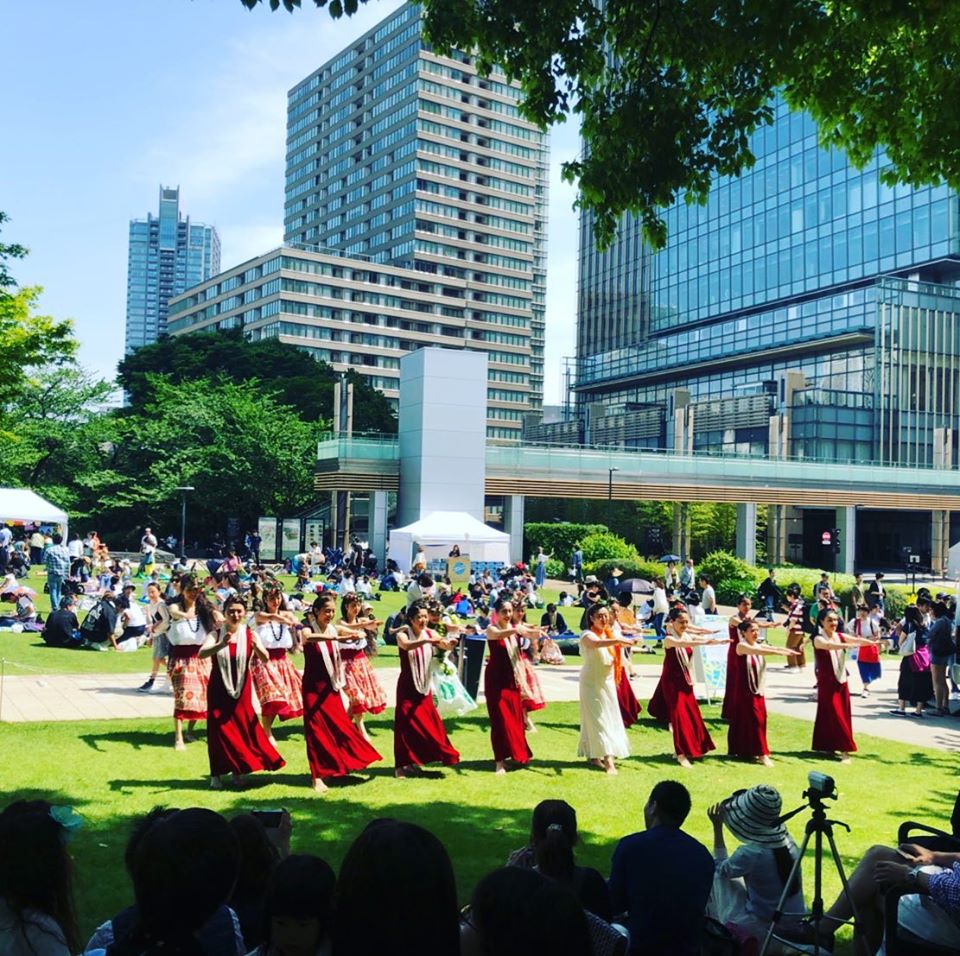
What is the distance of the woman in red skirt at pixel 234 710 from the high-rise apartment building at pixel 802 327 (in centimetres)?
5175

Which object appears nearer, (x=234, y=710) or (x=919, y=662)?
(x=234, y=710)

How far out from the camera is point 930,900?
459 centimetres

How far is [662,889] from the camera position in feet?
A: 15.2

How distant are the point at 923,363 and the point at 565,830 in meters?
77.5

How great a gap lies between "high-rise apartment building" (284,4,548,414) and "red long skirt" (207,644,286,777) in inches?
4160

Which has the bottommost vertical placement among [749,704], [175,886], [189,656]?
[749,704]

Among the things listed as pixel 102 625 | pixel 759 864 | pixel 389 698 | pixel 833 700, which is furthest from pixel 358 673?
pixel 102 625

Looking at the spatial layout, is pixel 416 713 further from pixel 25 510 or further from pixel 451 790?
pixel 25 510

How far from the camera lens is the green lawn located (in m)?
8.09

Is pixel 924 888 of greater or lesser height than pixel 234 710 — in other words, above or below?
above

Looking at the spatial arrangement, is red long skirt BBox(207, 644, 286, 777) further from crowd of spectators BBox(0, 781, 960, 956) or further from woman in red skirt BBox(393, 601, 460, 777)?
crowd of spectators BBox(0, 781, 960, 956)

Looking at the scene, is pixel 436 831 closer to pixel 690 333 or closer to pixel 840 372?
pixel 840 372

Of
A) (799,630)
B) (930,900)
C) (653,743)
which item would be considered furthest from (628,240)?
(930,900)

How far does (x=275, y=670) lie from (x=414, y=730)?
239 cm
